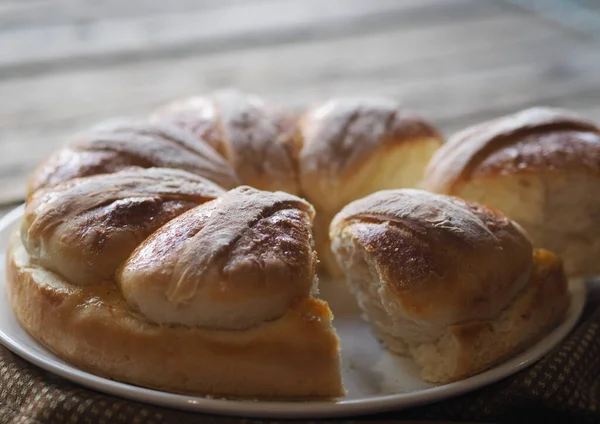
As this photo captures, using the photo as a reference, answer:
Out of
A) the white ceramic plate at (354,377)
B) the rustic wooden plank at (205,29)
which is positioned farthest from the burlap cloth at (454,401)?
the rustic wooden plank at (205,29)

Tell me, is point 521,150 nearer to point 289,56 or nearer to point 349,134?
point 349,134

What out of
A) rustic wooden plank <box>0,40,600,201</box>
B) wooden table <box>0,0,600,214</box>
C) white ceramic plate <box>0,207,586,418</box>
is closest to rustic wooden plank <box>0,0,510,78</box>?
wooden table <box>0,0,600,214</box>

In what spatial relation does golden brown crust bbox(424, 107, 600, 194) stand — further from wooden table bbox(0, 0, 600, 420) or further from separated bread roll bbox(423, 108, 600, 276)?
wooden table bbox(0, 0, 600, 420)

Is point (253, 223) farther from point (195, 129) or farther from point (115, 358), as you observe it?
point (195, 129)

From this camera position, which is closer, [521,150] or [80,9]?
[521,150]

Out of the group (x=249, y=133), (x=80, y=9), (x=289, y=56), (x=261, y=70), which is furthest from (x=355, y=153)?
(x=80, y=9)

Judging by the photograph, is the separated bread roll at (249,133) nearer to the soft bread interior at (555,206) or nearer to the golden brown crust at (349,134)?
the golden brown crust at (349,134)

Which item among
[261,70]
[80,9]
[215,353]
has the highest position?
[215,353]
